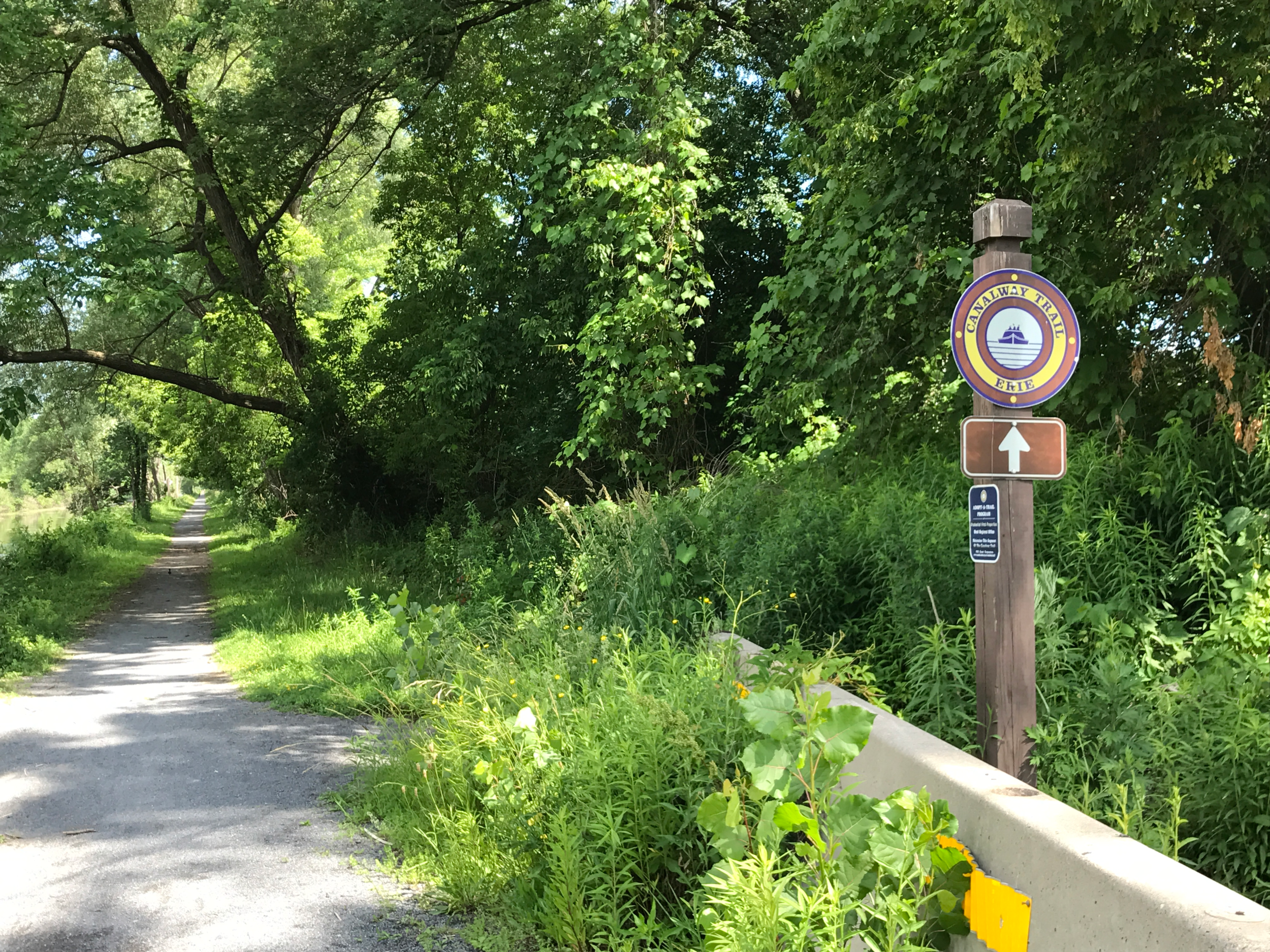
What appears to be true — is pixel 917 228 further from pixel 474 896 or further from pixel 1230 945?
pixel 1230 945

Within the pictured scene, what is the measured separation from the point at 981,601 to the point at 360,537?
18.3 metres

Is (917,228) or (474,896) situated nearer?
(474,896)

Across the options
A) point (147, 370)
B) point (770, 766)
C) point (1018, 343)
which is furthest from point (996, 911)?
point (147, 370)

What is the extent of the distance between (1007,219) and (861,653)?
2.28m

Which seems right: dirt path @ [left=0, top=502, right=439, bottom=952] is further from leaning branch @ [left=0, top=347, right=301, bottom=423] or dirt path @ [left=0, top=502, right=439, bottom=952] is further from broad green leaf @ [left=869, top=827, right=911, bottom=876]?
leaning branch @ [left=0, top=347, right=301, bottom=423]

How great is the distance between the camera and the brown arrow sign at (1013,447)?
418 centimetres

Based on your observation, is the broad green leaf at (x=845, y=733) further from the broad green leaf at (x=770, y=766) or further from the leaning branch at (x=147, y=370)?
the leaning branch at (x=147, y=370)

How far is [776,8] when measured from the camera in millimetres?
14922

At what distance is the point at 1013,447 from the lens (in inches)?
165

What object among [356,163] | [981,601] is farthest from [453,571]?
[356,163]

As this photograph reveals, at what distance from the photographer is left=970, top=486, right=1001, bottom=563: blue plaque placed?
13.7 ft

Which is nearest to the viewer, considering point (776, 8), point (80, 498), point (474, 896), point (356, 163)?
point (474, 896)

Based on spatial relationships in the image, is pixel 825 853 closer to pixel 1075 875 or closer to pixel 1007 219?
pixel 1075 875

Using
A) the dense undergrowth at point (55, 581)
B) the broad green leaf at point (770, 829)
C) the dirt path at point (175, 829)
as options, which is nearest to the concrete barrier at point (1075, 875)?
the broad green leaf at point (770, 829)
